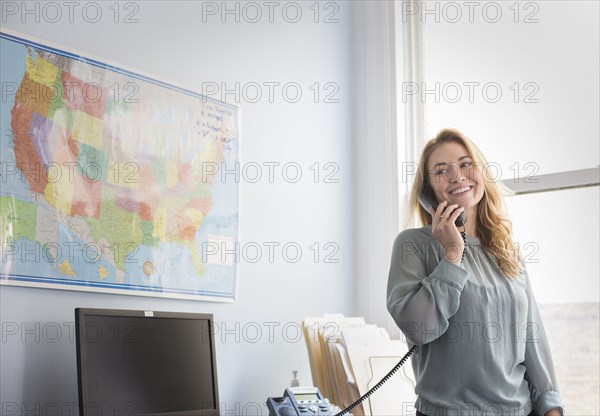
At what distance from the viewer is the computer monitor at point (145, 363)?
2023mm

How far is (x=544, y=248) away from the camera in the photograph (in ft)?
9.41

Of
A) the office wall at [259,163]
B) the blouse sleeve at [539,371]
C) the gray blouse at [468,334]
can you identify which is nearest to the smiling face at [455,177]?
the gray blouse at [468,334]

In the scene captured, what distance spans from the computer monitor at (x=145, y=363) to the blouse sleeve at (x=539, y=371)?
3.41 ft

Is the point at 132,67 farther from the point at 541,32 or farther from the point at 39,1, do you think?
the point at 541,32

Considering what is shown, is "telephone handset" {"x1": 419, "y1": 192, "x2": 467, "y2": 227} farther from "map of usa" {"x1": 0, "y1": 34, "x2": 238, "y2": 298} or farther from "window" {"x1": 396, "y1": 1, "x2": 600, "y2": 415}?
"map of usa" {"x1": 0, "y1": 34, "x2": 238, "y2": 298}

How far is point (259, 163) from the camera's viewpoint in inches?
117

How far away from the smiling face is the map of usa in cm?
100

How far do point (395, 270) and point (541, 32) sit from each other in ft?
5.31

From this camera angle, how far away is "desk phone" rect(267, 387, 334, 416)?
7.55 ft

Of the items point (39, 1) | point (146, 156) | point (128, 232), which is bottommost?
point (128, 232)

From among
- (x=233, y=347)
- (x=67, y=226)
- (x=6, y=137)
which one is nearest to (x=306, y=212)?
(x=233, y=347)

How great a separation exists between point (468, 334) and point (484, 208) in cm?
43
